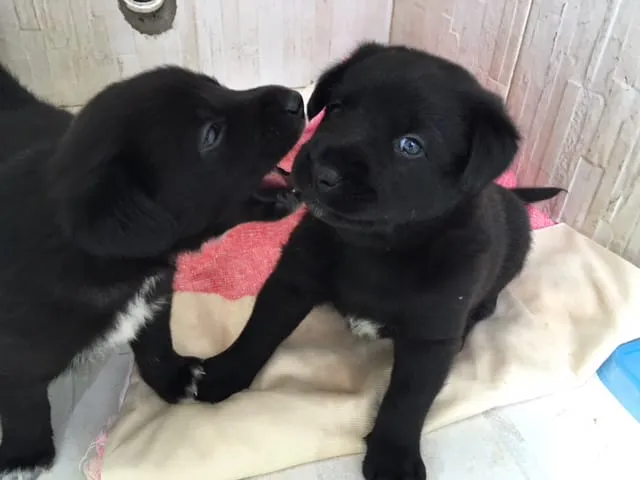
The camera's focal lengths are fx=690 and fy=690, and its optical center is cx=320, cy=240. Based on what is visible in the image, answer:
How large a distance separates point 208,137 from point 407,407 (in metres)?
0.66

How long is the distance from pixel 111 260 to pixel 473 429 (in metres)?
0.88

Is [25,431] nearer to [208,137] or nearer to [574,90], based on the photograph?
[208,137]

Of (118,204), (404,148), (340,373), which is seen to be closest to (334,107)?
(404,148)

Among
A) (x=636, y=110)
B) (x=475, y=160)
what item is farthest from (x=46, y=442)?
(x=636, y=110)

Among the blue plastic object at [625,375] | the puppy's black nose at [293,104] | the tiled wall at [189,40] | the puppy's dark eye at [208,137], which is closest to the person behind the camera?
the puppy's dark eye at [208,137]

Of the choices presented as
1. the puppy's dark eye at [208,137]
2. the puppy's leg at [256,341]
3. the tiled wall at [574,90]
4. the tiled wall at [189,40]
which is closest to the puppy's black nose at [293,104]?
the puppy's dark eye at [208,137]

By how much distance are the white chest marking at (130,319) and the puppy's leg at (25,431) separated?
0.11 metres

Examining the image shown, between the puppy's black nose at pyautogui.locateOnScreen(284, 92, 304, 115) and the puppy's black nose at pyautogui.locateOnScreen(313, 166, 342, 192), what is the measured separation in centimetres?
15

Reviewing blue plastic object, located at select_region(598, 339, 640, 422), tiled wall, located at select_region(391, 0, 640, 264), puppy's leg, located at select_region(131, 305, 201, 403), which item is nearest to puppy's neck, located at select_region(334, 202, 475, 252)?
puppy's leg, located at select_region(131, 305, 201, 403)

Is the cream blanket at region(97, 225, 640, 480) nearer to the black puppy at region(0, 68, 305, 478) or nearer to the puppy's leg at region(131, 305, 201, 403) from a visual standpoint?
the puppy's leg at region(131, 305, 201, 403)

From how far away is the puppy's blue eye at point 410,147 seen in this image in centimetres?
115

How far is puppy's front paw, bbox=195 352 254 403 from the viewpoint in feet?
5.03

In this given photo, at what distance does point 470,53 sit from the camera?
2307mm

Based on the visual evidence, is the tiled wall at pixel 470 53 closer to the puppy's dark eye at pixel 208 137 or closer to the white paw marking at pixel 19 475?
the puppy's dark eye at pixel 208 137
